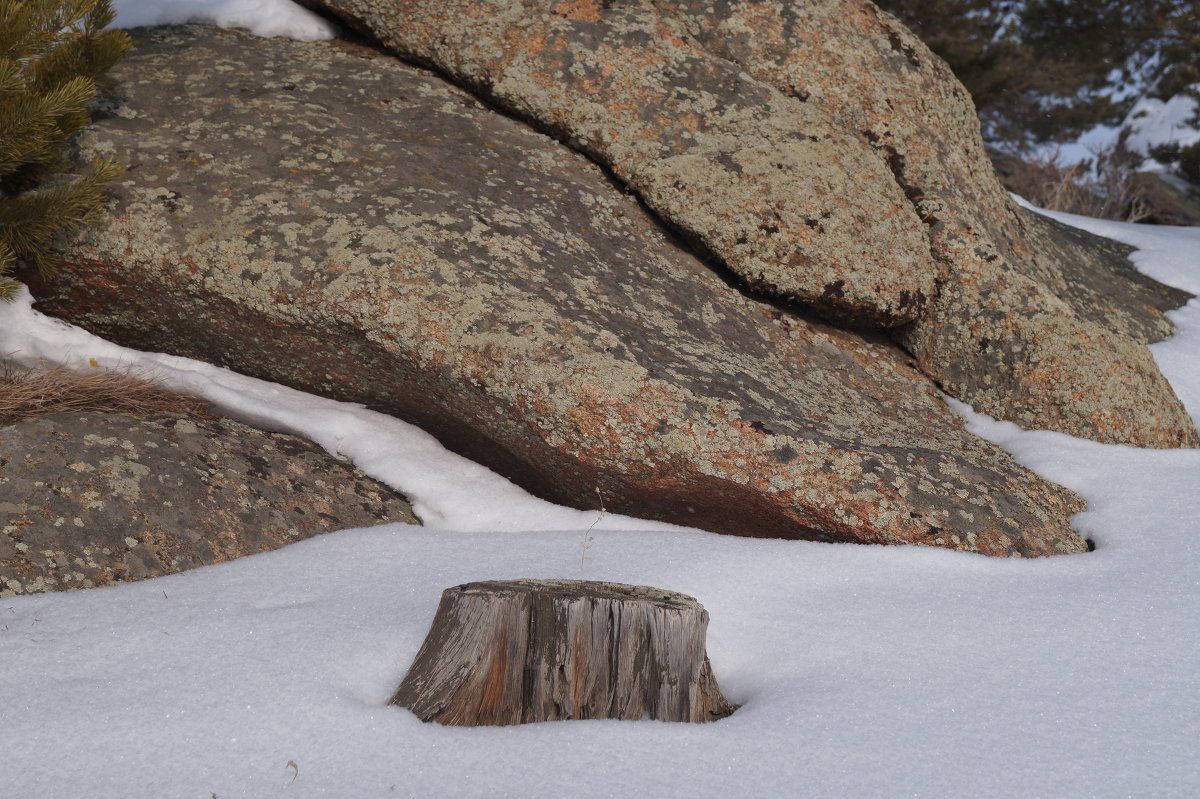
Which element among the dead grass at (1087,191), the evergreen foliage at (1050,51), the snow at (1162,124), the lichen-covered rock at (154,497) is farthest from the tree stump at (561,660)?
the snow at (1162,124)

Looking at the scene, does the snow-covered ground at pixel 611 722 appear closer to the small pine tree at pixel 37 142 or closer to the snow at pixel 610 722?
the snow at pixel 610 722

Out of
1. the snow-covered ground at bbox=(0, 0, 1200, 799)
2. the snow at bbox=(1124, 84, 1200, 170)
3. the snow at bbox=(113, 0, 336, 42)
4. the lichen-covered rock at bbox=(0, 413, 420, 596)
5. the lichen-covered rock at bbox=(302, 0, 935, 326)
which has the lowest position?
the lichen-covered rock at bbox=(0, 413, 420, 596)

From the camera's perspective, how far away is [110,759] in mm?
1745

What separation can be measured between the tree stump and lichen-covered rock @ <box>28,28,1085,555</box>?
1017 mm

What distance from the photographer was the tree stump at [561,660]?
2.00m

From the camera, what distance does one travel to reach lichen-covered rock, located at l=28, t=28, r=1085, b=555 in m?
3.01

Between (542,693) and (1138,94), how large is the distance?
21591 mm

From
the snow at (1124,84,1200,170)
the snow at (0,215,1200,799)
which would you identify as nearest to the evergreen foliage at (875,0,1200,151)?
the snow at (1124,84,1200,170)

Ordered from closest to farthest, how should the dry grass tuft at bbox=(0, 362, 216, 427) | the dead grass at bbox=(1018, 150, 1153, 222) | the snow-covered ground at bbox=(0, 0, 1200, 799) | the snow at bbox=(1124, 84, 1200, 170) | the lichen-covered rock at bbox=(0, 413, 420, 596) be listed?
the snow-covered ground at bbox=(0, 0, 1200, 799) → the lichen-covered rock at bbox=(0, 413, 420, 596) → the dry grass tuft at bbox=(0, 362, 216, 427) → the dead grass at bbox=(1018, 150, 1153, 222) → the snow at bbox=(1124, 84, 1200, 170)

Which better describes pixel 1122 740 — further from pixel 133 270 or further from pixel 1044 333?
pixel 133 270

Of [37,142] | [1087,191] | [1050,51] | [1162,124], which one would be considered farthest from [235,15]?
[1162,124]

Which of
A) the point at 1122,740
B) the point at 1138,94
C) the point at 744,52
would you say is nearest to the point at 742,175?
the point at 744,52

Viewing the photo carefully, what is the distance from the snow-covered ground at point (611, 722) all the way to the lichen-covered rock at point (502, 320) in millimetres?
157

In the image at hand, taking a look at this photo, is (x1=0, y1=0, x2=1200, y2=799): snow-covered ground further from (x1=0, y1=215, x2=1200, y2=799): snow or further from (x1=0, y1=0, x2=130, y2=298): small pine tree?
(x1=0, y1=0, x2=130, y2=298): small pine tree
